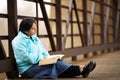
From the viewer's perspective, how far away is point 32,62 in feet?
17.4

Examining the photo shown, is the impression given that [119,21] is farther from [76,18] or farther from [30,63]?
[30,63]

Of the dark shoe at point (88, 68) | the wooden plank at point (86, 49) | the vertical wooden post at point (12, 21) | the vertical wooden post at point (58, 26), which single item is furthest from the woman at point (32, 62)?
the vertical wooden post at point (58, 26)

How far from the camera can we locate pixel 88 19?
11898 mm

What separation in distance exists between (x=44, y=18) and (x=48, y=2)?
977 millimetres

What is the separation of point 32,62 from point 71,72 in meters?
0.65

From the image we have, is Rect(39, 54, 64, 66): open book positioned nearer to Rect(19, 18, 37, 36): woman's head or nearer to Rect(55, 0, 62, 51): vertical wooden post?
Rect(19, 18, 37, 36): woman's head

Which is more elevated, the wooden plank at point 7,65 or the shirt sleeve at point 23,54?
the shirt sleeve at point 23,54

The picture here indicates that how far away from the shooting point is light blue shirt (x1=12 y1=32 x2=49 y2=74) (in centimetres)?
521

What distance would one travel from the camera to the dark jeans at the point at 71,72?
540 cm

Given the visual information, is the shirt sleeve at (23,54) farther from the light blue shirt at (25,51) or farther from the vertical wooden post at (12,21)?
the vertical wooden post at (12,21)

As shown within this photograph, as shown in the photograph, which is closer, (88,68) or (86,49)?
(88,68)

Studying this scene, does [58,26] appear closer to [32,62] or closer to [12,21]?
[12,21]

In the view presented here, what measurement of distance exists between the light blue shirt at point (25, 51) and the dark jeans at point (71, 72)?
0.45 m

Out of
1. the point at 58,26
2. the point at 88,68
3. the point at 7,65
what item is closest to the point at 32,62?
the point at 7,65
